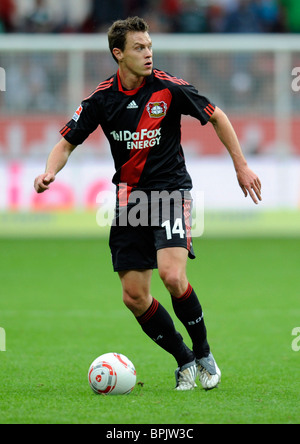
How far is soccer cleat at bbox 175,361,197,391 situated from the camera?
571 centimetres

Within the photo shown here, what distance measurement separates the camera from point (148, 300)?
584cm

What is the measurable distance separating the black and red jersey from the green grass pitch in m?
1.43

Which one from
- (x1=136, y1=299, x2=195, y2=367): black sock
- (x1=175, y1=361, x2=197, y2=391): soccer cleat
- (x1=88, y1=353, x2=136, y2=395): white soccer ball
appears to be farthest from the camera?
(x1=136, y1=299, x2=195, y2=367): black sock

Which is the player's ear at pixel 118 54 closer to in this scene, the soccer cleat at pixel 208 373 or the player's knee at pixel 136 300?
the player's knee at pixel 136 300

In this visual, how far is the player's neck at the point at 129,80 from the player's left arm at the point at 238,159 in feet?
1.82

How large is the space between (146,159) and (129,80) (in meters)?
0.55

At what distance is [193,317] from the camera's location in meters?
5.70

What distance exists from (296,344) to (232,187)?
29.4 ft
